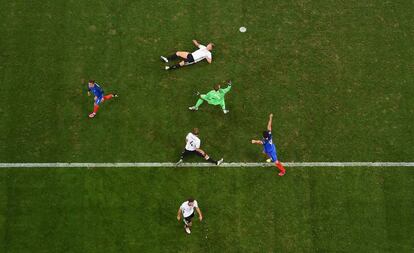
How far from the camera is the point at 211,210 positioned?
1830cm

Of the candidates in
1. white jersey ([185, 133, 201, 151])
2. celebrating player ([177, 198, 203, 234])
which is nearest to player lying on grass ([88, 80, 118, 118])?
white jersey ([185, 133, 201, 151])

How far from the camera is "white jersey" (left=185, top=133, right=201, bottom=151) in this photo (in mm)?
17984

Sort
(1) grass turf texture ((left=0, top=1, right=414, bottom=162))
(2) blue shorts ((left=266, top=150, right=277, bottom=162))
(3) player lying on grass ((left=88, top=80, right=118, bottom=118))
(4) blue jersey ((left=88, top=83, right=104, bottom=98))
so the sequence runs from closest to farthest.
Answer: (2) blue shorts ((left=266, top=150, right=277, bottom=162)) < (3) player lying on grass ((left=88, top=80, right=118, bottom=118)) < (4) blue jersey ((left=88, top=83, right=104, bottom=98)) < (1) grass turf texture ((left=0, top=1, right=414, bottom=162))

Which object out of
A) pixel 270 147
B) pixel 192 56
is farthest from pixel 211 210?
pixel 192 56

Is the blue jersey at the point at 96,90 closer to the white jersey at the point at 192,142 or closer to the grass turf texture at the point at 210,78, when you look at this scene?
the grass turf texture at the point at 210,78

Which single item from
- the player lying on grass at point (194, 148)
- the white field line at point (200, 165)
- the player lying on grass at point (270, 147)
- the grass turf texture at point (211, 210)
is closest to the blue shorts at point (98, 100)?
the white field line at point (200, 165)

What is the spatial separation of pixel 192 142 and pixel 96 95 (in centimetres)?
402

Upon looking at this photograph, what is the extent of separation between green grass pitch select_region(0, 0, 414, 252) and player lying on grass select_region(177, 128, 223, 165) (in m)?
0.40

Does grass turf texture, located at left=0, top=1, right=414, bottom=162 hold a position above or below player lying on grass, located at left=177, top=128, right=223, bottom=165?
above

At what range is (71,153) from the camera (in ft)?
62.3

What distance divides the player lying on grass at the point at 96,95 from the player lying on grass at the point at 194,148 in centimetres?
350

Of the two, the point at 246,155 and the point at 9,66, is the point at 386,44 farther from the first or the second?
→ the point at 9,66

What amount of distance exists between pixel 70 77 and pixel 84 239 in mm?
6360

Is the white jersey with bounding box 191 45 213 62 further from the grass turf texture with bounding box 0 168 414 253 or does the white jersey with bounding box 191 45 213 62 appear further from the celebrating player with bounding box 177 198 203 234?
the celebrating player with bounding box 177 198 203 234
